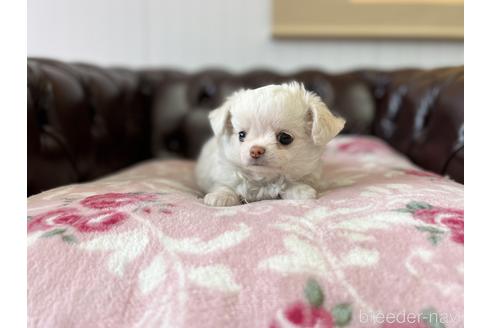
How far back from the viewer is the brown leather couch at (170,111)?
138 centimetres

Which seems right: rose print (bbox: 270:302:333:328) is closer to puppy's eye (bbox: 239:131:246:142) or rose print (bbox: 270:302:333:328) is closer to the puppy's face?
the puppy's face

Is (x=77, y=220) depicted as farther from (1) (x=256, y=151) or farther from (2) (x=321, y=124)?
(2) (x=321, y=124)

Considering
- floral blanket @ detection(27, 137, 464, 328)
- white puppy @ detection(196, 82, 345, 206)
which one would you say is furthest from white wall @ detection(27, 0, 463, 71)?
floral blanket @ detection(27, 137, 464, 328)

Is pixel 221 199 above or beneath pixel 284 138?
beneath

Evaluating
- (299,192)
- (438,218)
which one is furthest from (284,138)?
(438,218)

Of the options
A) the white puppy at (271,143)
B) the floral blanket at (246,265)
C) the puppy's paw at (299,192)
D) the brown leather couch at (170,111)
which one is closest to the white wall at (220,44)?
the brown leather couch at (170,111)

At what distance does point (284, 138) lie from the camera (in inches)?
44.1

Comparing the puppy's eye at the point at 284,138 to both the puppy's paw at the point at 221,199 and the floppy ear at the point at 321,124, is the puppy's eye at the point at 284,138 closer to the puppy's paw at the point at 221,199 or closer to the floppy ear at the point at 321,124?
the floppy ear at the point at 321,124

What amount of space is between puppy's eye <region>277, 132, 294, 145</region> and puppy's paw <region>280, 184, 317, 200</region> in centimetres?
13

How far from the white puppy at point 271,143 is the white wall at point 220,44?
1274 mm

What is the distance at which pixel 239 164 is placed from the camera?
117 centimetres

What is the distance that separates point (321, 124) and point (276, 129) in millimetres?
123

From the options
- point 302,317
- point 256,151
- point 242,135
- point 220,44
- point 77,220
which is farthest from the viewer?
point 220,44

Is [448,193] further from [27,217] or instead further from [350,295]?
[27,217]
